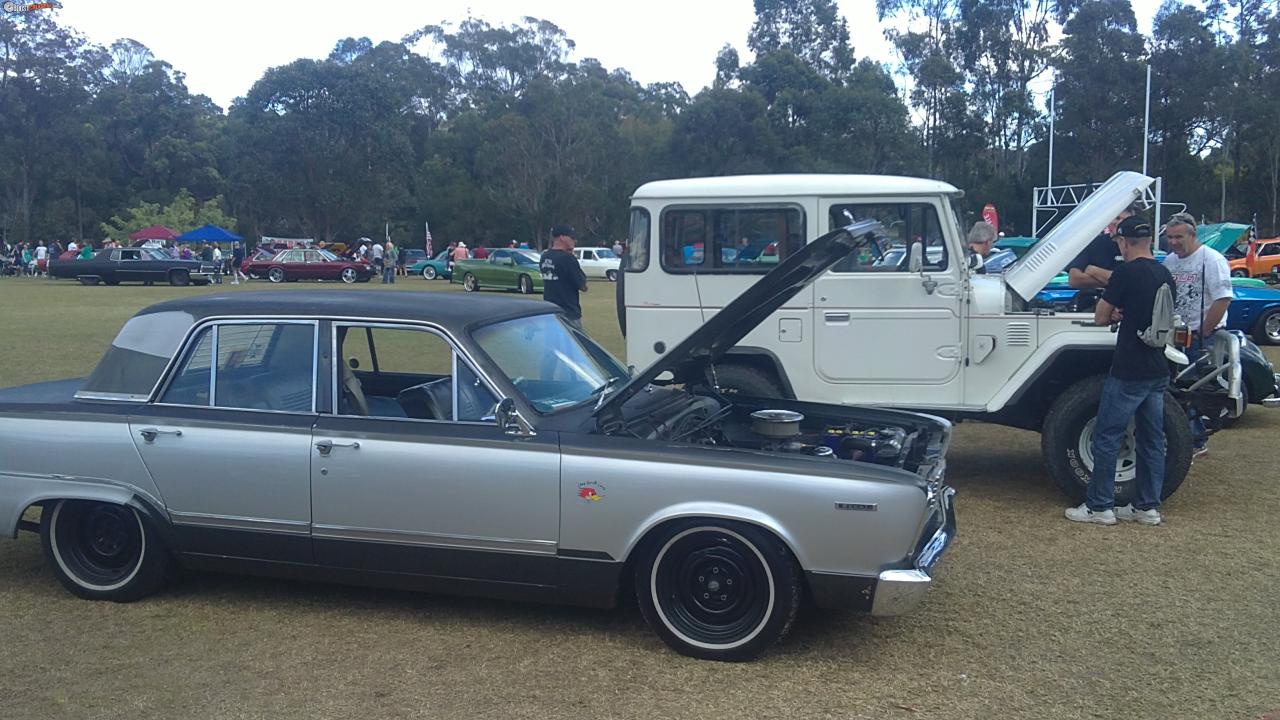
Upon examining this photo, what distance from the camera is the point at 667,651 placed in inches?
177

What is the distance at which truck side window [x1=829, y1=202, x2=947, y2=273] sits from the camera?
24.1ft

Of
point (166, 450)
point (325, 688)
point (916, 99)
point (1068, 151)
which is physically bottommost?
point (325, 688)

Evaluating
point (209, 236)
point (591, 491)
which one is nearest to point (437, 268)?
point (209, 236)

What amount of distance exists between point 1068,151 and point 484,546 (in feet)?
167

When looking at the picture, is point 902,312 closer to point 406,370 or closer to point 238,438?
point 406,370

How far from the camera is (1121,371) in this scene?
20.5ft

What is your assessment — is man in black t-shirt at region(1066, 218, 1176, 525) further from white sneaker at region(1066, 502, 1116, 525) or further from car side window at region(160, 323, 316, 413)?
car side window at region(160, 323, 316, 413)

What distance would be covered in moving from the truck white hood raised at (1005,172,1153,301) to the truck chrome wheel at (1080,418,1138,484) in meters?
1.06

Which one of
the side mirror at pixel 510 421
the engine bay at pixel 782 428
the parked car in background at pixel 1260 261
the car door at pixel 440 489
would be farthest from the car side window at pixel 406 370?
the parked car in background at pixel 1260 261

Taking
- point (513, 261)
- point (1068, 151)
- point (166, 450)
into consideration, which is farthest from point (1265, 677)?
point (1068, 151)

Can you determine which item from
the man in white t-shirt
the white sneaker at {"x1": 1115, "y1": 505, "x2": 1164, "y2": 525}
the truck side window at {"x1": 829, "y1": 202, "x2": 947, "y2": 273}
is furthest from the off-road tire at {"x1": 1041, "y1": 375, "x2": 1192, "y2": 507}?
the truck side window at {"x1": 829, "y1": 202, "x2": 947, "y2": 273}

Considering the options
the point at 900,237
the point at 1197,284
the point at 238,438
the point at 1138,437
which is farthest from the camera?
the point at 1197,284

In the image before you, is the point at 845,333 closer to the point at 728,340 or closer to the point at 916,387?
the point at 916,387

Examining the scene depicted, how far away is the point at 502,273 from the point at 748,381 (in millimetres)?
27381
